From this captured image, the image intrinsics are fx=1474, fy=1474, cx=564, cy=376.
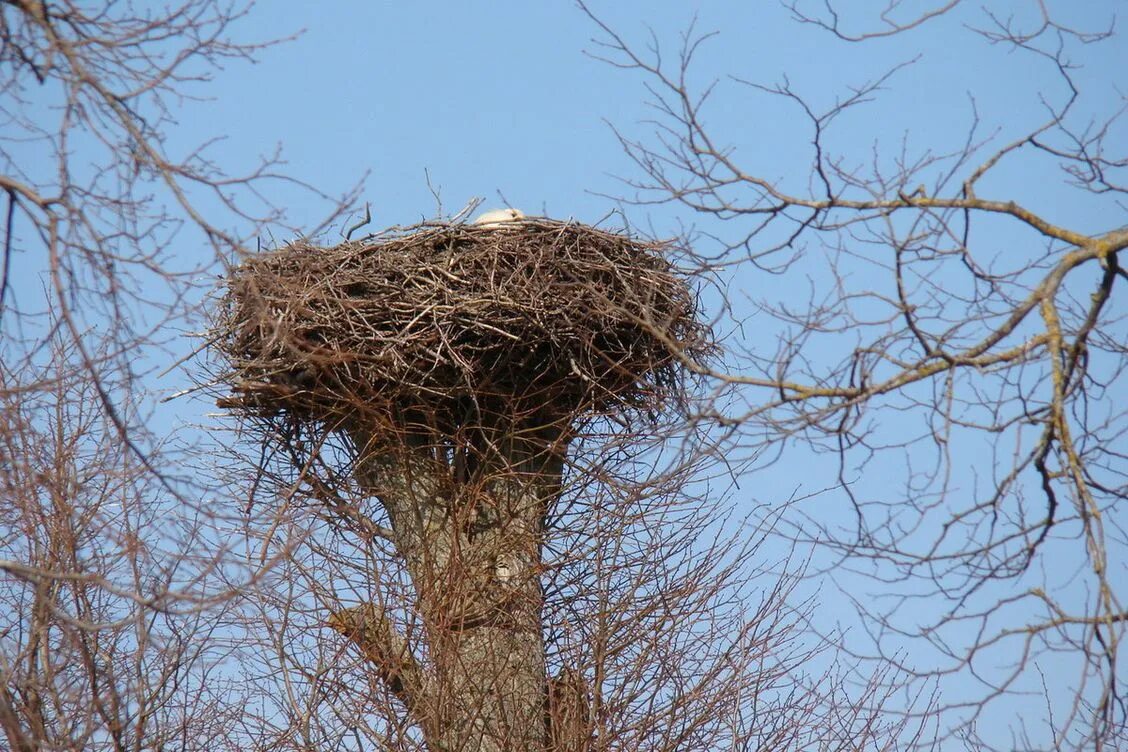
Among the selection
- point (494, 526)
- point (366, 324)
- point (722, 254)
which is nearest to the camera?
point (722, 254)

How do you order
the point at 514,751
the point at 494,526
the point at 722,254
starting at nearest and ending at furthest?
the point at 722,254 < the point at 514,751 < the point at 494,526

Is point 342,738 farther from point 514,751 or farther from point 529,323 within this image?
point 529,323

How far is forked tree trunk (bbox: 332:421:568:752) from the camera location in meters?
7.82

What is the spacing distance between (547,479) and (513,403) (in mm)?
739

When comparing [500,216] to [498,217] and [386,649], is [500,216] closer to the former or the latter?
[498,217]

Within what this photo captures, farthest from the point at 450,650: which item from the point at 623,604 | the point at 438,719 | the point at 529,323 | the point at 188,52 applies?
the point at 188,52

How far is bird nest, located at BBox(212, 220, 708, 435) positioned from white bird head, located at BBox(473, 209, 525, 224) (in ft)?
0.49

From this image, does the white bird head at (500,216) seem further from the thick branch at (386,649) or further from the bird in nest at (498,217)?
the thick branch at (386,649)

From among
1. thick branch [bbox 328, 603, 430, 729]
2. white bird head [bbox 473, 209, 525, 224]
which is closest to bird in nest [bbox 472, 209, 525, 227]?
white bird head [bbox 473, 209, 525, 224]

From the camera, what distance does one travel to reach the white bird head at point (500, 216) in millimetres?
7746

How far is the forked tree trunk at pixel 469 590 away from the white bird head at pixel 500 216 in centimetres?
119

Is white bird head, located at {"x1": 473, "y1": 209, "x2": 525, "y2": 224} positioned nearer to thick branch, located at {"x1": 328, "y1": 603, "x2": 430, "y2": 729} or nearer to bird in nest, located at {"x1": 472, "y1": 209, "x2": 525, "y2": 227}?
bird in nest, located at {"x1": 472, "y1": 209, "x2": 525, "y2": 227}

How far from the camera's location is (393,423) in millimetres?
7977

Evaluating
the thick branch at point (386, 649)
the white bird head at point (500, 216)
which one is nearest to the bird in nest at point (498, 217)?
the white bird head at point (500, 216)
